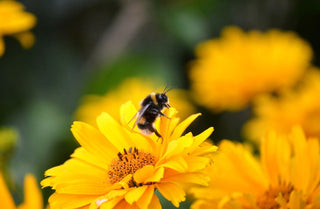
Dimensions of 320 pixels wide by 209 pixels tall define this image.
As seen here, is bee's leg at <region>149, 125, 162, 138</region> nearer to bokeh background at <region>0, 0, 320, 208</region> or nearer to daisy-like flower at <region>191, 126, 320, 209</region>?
daisy-like flower at <region>191, 126, 320, 209</region>

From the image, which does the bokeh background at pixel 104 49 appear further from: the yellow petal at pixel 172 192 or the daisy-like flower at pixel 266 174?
the yellow petal at pixel 172 192

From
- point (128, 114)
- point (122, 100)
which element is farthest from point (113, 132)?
point (122, 100)

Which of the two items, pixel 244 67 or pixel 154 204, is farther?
pixel 244 67

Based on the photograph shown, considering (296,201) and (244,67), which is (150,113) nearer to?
(296,201)

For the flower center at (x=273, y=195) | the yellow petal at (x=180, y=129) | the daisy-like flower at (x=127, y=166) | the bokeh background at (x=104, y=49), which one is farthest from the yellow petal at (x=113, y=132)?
the bokeh background at (x=104, y=49)

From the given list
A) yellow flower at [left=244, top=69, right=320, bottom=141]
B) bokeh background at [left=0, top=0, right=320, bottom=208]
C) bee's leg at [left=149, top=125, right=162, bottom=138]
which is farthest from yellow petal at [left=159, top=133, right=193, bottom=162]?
bokeh background at [left=0, top=0, right=320, bottom=208]

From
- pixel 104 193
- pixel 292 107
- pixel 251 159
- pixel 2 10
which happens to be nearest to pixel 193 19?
pixel 292 107

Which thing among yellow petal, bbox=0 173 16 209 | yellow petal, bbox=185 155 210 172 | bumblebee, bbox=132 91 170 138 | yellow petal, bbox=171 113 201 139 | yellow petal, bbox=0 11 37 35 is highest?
yellow petal, bbox=0 11 37 35
